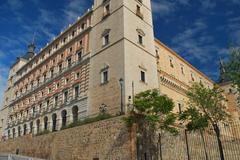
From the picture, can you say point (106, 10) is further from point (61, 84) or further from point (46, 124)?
point (46, 124)

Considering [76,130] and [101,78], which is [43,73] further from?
[76,130]

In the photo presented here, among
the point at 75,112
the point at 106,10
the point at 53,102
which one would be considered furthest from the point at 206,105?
the point at 53,102

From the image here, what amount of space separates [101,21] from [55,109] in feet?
48.6

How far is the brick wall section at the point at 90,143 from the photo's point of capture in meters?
19.9

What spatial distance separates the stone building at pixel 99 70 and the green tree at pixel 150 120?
4.57 meters

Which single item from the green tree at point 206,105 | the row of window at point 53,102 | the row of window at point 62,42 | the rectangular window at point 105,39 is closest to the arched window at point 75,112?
the row of window at point 53,102

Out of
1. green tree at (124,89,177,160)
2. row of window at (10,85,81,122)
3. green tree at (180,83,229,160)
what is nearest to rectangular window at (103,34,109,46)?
row of window at (10,85,81,122)

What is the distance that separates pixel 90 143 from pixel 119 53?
11645mm

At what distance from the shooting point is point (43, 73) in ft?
150

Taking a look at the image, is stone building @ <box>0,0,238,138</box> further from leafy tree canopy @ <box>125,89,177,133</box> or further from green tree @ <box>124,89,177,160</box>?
green tree @ <box>124,89,177,160</box>

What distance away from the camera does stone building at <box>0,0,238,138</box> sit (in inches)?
1161

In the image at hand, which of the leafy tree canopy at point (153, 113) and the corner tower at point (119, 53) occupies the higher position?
the corner tower at point (119, 53)

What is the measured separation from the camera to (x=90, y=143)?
882 inches

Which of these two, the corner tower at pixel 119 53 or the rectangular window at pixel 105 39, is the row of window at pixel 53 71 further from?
the rectangular window at pixel 105 39
